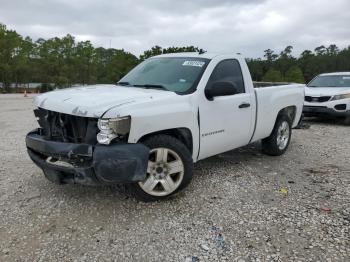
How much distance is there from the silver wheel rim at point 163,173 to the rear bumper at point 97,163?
291mm

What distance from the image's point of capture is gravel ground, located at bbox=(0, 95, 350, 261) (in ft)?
10.6

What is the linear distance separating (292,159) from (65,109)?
13.6ft

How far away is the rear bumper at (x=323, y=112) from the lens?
1034cm

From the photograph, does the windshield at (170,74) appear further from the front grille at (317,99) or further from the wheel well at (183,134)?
the front grille at (317,99)

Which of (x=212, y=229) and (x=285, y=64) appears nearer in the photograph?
(x=212, y=229)

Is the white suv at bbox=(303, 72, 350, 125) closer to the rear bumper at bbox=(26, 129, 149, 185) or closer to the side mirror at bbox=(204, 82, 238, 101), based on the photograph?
the side mirror at bbox=(204, 82, 238, 101)

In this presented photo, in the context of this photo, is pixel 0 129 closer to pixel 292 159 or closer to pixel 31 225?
pixel 31 225

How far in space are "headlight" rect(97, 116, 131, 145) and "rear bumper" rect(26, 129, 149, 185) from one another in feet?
0.25

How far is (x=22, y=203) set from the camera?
422 cm

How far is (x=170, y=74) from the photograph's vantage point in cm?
496

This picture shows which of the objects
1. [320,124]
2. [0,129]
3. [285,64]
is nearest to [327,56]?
[285,64]

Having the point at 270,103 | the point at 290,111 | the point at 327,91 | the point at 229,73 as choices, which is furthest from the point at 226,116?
the point at 327,91

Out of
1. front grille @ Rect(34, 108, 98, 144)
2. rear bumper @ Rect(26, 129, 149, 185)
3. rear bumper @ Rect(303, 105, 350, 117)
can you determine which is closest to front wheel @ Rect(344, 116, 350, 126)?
rear bumper @ Rect(303, 105, 350, 117)

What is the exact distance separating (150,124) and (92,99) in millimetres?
674
